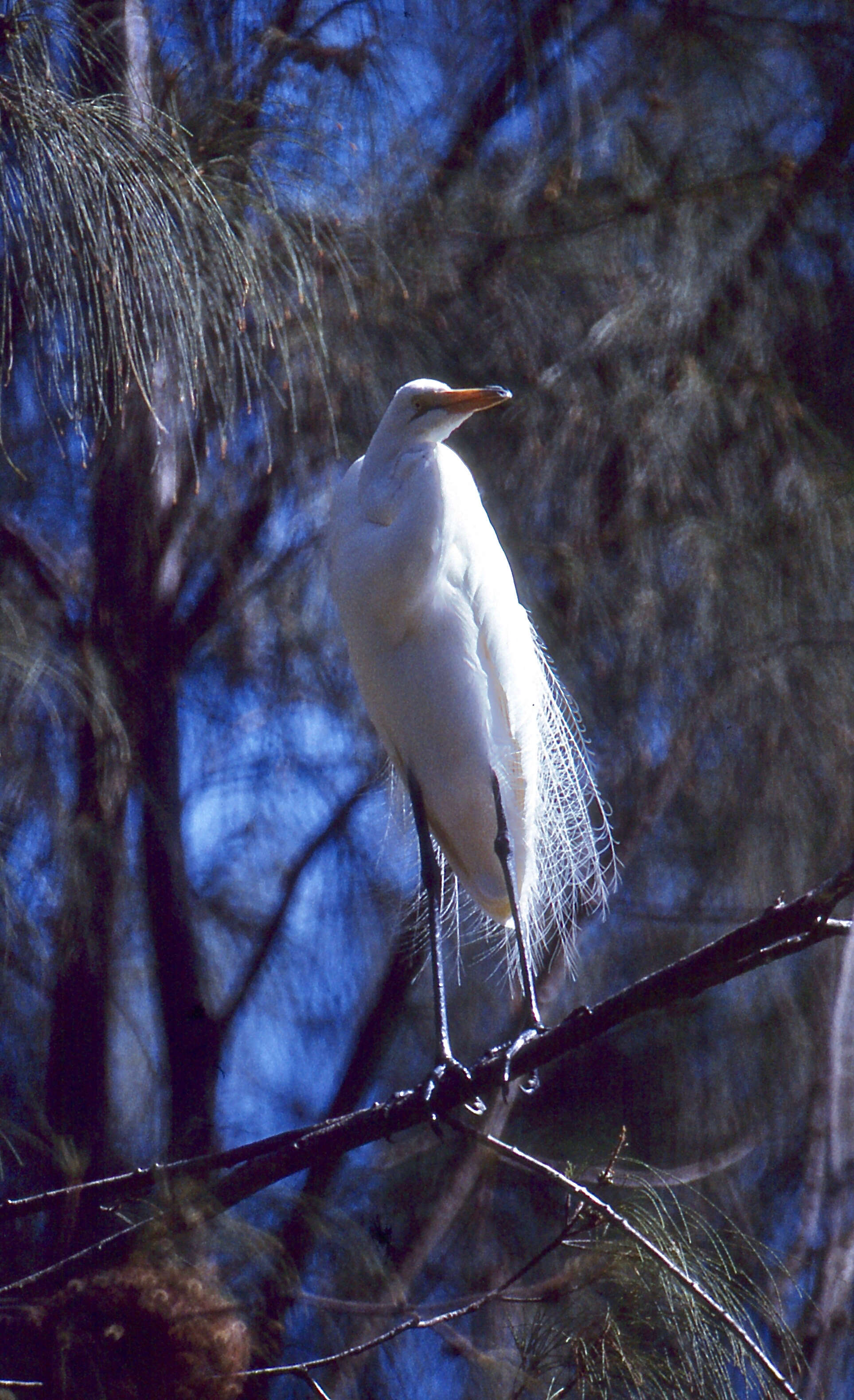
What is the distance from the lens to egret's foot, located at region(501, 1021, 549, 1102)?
0.85 metres

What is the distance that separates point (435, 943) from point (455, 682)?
244 millimetres

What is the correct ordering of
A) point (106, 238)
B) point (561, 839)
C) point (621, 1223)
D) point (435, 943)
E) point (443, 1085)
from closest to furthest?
point (621, 1223) < point (106, 238) < point (443, 1085) < point (435, 943) < point (561, 839)

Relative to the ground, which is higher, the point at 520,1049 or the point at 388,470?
the point at 388,470

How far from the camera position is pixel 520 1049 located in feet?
2.76

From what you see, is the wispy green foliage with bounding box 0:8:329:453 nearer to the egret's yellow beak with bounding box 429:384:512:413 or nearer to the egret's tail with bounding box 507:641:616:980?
the egret's yellow beak with bounding box 429:384:512:413

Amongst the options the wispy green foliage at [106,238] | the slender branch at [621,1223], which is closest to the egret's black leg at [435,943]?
the slender branch at [621,1223]

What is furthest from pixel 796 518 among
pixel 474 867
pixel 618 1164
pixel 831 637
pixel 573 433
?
pixel 618 1164

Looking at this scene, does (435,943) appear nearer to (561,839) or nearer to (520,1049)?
(561,839)

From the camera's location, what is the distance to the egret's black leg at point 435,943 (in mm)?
1064

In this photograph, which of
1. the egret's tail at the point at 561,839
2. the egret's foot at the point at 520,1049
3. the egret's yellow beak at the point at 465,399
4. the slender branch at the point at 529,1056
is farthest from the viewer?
the egret's tail at the point at 561,839

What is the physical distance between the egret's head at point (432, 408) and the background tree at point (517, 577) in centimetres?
9

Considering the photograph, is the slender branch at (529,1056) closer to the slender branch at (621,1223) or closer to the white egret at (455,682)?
the slender branch at (621,1223)

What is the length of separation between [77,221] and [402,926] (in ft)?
2.72

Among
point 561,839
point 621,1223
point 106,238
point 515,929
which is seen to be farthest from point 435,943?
point 106,238
